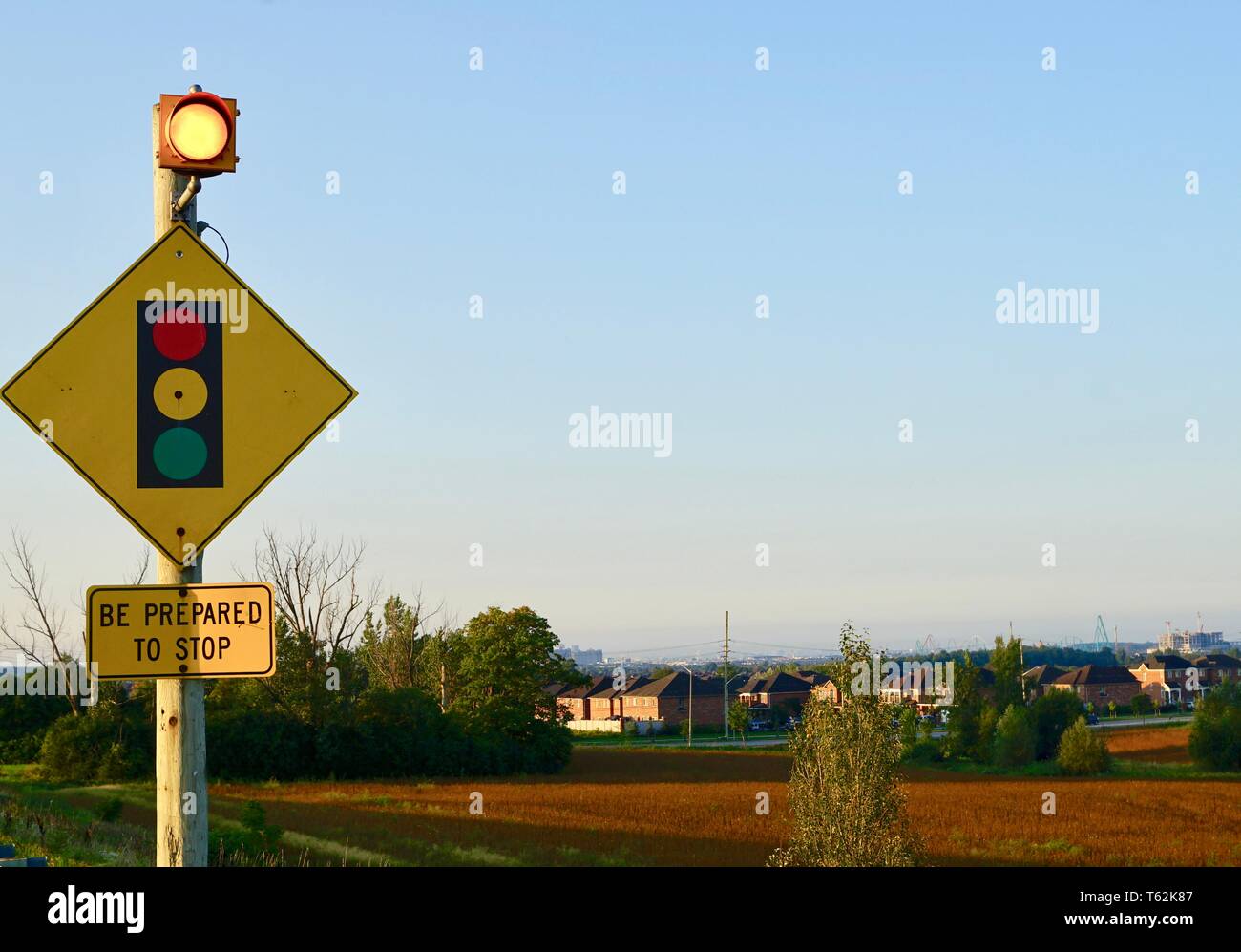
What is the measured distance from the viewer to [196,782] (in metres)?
4.82

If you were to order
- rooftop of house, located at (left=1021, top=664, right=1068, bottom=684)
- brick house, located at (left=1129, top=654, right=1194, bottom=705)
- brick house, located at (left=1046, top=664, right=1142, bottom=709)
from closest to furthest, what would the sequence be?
brick house, located at (left=1046, top=664, right=1142, bottom=709) < rooftop of house, located at (left=1021, top=664, right=1068, bottom=684) < brick house, located at (left=1129, top=654, right=1194, bottom=705)

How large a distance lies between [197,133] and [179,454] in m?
1.29

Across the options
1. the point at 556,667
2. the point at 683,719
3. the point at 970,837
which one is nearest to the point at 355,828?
the point at 970,837

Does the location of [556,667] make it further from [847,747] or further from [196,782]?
[196,782]

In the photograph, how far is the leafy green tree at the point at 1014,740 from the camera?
7875 centimetres

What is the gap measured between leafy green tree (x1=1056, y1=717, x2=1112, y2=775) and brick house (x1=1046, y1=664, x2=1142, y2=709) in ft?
252

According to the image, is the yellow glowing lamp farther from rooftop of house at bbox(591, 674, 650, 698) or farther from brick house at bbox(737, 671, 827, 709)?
rooftop of house at bbox(591, 674, 650, 698)

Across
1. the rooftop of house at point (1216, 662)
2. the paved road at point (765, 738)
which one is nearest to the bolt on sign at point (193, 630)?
the paved road at point (765, 738)

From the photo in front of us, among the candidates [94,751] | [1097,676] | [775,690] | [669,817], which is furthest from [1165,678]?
[94,751]

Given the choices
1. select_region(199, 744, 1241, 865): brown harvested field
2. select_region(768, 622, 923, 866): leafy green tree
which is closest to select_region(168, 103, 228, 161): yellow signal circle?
select_region(768, 622, 923, 866): leafy green tree

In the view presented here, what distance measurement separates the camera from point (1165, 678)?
165 m

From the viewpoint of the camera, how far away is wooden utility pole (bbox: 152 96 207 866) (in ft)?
15.4
